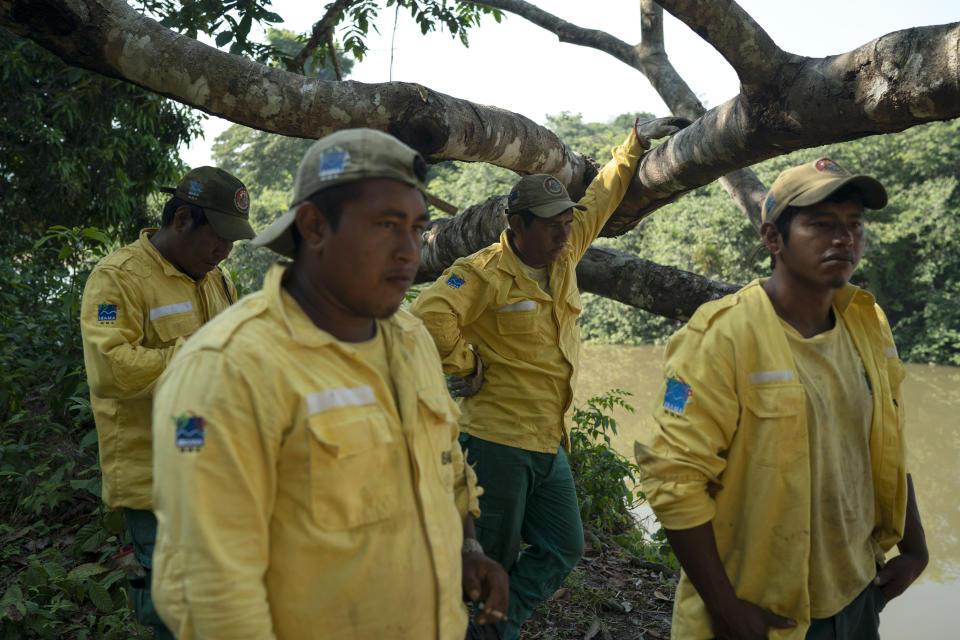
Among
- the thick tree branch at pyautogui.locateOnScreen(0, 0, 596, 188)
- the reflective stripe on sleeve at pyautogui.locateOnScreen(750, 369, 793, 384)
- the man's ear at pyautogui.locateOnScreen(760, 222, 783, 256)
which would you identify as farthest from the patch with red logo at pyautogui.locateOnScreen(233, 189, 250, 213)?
the reflective stripe on sleeve at pyautogui.locateOnScreen(750, 369, 793, 384)

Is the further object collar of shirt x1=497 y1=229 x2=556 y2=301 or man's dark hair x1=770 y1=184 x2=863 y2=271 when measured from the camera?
collar of shirt x1=497 y1=229 x2=556 y2=301

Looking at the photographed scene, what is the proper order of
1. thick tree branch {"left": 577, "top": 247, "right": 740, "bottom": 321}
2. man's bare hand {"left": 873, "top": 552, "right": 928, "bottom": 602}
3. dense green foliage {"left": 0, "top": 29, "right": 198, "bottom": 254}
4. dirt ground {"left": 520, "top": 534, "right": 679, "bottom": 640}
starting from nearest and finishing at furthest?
man's bare hand {"left": 873, "top": 552, "right": 928, "bottom": 602} < dirt ground {"left": 520, "top": 534, "right": 679, "bottom": 640} < thick tree branch {"left": 577, "top": 247, "right": 740, "bottom": 321} < dense green foliage {"left": 0, "top": 29, "right": 198, "bottom": 254}

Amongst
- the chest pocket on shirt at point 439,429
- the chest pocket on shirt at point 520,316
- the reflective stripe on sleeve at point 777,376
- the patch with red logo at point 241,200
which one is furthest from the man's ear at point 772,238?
the patch with red logo at point 241,200

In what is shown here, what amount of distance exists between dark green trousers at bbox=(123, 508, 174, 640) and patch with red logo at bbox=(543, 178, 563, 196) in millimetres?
2085

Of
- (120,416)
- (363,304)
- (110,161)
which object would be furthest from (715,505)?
(110,161)

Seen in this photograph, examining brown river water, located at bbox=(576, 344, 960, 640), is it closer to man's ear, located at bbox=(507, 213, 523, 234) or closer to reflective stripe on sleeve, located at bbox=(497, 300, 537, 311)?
reflective stripe on sleeve, located at bbox=(497, 300, 537, 311)

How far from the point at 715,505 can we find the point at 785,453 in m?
0.24

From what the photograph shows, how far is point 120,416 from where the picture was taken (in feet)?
8.63

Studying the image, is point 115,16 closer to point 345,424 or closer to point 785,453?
point 345,424

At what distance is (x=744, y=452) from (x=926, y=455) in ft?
50.6

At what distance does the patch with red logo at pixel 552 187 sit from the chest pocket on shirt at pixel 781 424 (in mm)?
1706

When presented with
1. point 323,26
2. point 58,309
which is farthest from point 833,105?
point 58,309

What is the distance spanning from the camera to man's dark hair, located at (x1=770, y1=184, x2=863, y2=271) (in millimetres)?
2008

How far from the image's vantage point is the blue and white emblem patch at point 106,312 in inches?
103
